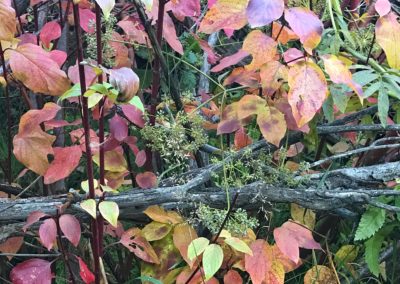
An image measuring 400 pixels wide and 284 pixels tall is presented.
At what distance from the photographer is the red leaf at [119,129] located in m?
1.19

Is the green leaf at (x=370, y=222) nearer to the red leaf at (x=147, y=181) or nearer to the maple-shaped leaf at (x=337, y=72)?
the maple-shaped leaf at (x=337, y=72)

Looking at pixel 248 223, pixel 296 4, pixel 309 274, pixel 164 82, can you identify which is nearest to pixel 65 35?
pixel 164 82

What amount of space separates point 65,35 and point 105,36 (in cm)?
41

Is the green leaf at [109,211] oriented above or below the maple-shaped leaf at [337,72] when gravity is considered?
below

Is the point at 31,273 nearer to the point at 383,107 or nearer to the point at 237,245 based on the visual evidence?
the point at 237,245

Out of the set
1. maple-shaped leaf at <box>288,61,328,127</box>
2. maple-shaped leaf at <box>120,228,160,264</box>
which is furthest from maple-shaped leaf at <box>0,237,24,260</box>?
maple-shaped leaf at <box>288,61,328,127</box>

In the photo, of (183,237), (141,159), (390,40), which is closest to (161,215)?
(183,237)

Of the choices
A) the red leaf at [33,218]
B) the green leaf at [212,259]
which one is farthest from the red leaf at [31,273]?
the green leaf at [212,259]

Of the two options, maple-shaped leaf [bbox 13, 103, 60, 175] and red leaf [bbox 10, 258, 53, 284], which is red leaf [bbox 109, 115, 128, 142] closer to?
maple-shaped leaf [bbox 13, 103, 60, 175]

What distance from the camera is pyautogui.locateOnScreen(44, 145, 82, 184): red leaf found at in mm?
1123

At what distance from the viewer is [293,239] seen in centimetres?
111

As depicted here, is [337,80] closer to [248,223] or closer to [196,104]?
[248,223]

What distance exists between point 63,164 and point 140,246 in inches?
8.9

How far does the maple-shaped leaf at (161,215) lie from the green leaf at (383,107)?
437 mm
